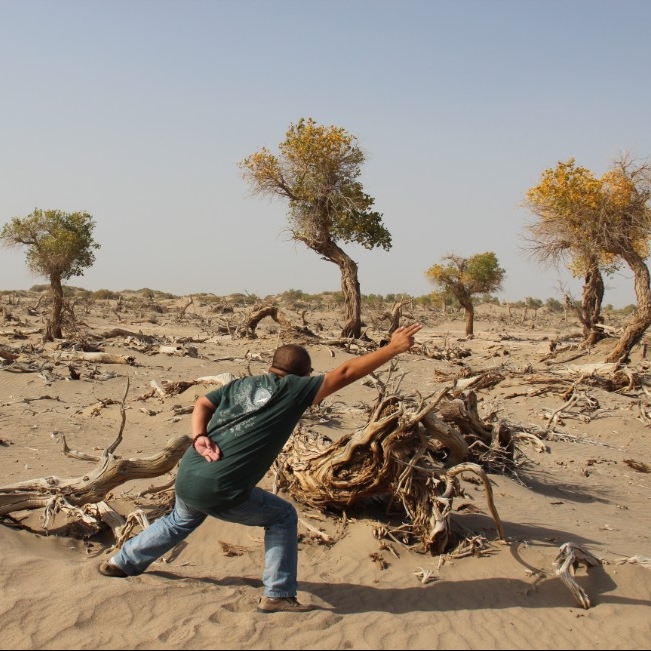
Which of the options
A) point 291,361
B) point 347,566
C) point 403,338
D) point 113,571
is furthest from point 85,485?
point 403,338

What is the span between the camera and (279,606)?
3.99 meters

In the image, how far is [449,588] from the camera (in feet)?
15.2

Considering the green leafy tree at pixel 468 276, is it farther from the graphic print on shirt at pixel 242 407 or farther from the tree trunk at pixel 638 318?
the graphic print on shirt at pixel 242 407

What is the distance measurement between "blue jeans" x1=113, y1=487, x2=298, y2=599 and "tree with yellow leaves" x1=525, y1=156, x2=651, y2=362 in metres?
15.2

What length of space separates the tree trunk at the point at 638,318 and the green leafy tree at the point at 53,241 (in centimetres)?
1582

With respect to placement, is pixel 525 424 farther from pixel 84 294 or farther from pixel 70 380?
pixel 84 294

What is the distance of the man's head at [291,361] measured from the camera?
4086 millimetres

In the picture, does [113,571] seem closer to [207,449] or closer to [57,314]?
[207,449]

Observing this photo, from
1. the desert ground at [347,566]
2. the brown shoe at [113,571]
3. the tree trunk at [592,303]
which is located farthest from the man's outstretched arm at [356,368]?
the tree trunk at [592,303]

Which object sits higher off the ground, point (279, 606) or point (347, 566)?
point (279, 606)

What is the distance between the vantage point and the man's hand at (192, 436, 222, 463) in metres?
3.91

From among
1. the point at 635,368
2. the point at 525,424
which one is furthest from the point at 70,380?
the point at 635,368

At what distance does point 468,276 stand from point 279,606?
96.6ft

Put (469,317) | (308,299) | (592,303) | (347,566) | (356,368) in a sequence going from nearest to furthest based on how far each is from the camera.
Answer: (356,368) < (347,566) < (592,303) < (469,317) < (308,299)
